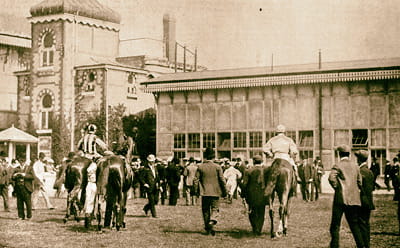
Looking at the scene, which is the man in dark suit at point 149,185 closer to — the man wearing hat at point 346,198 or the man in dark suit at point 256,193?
the man in dark suit at point 256,193

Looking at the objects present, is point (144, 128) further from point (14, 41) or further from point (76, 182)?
point (76, 182)

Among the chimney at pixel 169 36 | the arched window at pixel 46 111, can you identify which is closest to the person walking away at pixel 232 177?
the arched window at pixel 46 111

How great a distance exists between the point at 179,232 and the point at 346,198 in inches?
201

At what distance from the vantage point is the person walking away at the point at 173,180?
26506mm

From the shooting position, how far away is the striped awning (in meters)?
33.8

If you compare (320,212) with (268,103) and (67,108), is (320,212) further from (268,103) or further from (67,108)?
(67,108)

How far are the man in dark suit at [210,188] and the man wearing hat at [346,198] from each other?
12.8 feet

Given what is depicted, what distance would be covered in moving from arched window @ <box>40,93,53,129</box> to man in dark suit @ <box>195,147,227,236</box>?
36369mm

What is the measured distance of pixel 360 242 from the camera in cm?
1176

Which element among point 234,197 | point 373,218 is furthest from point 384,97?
point 373,218

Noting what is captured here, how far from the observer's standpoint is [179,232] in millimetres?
15617

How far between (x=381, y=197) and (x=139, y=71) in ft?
85.6

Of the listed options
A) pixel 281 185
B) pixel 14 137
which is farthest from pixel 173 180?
pixel 14 137

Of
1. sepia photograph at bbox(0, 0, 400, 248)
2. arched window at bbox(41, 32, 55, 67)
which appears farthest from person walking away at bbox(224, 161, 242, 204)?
arched window at bbox(41, 32, 55, 67)
